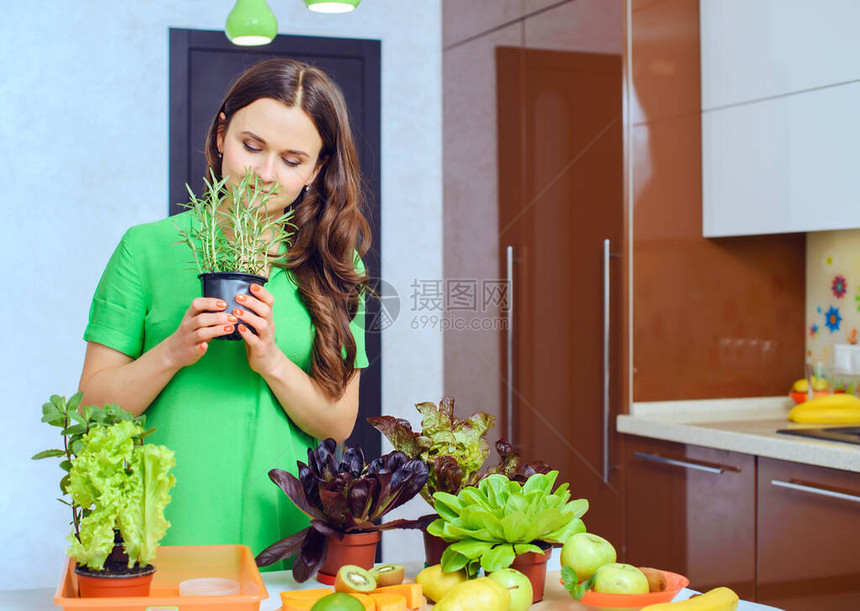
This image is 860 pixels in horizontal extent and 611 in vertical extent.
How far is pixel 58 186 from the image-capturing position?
122 inches

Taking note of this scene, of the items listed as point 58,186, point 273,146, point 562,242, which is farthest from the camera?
point 58,186

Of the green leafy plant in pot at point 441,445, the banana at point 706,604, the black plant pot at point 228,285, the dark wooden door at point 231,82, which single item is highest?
the dark wooden door at point 231,82

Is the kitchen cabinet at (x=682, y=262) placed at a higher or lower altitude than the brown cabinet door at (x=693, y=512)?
higher

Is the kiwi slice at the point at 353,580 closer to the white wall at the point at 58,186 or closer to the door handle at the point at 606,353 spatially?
the door handle at the point at 606,353

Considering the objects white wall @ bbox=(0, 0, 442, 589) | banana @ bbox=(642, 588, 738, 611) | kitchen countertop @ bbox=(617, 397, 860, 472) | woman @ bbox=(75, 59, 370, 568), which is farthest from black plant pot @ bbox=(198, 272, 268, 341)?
white wall @ bbox=(0, 0, 442, 589)

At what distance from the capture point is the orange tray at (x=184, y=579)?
950 mm

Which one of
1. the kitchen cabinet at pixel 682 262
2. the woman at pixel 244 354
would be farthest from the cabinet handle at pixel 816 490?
the woman at pixel 244 354

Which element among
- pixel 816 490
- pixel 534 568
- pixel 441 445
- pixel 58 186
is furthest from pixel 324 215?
pixel 58 186

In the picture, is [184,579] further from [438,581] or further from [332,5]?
[332,5]

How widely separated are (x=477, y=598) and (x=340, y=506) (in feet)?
0.83

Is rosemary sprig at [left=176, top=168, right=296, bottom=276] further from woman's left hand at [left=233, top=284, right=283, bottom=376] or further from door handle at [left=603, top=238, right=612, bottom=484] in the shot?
door handle at [left=603, top=238, right=612, bottom=484]

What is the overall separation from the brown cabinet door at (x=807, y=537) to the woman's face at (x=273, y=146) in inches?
58.4

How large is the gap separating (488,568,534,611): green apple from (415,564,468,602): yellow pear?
0.07 meters

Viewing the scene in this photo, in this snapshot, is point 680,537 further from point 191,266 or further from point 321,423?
point 191,266
